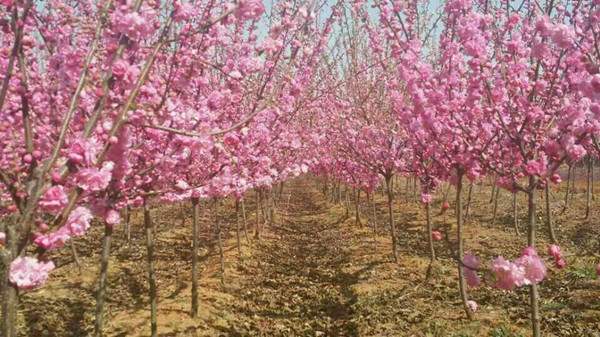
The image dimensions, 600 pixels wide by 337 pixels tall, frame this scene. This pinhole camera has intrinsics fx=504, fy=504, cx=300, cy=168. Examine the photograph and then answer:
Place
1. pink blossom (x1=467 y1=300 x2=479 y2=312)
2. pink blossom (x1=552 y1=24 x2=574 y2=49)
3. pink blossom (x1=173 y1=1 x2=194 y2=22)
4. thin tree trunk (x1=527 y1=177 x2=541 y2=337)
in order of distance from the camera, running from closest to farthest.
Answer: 1. pink blossom (x1=552 y1=24 x2=574 y2=49)
2. pink blossom (x1=173 y1=1 x2=194 y2=22)
3. thin tree trunk (x1=527 y1=177 x2=541 y2=337)
4. pink blossom (x1=467 y1=300 x2=479 y2=312)

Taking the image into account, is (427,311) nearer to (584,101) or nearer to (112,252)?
(584,101)

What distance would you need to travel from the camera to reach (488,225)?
17.3 m

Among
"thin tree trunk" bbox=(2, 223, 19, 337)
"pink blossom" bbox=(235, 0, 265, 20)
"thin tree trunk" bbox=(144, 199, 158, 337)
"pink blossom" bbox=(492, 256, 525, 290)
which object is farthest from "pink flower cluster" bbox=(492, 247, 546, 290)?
"thin tree trunk" bbox=(144, 199, 158, 337)

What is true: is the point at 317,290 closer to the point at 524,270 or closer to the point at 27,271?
→ the point at 524,270

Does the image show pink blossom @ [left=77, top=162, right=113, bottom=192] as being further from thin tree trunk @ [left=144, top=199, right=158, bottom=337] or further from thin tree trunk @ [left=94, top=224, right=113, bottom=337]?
thin tree trunk @ [left=144, top=199, right=158, bottom=337]

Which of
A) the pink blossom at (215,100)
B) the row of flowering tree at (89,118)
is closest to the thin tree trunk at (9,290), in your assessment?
the row of flowering tree at (89,118)

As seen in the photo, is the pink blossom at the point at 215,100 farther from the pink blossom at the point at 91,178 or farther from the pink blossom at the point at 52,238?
the pink blossom at the point at 52,238

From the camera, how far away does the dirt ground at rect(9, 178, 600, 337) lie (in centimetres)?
820

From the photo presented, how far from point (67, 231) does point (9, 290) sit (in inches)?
21.0

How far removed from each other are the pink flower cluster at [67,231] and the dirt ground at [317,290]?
5261mm

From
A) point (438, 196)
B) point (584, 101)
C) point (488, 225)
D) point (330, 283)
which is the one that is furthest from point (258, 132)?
point (438, 196)

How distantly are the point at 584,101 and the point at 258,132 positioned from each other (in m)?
6.09

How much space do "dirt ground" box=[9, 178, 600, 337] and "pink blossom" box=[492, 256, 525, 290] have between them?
3.42 meters

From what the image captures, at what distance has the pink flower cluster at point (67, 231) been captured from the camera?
10.3 feet
